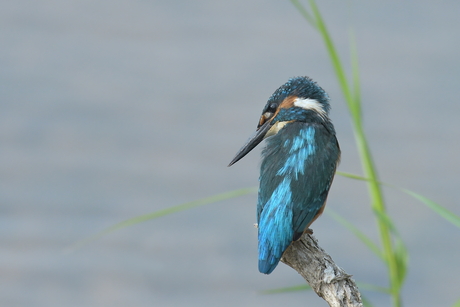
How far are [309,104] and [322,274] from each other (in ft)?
2.35

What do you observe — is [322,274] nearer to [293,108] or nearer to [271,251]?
[271,251]

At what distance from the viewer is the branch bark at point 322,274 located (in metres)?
1.67

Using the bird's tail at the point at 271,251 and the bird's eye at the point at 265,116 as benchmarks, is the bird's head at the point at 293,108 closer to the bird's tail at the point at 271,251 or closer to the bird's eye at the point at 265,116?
the bird's eye at the point at 265,116

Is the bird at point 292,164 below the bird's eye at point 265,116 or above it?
below

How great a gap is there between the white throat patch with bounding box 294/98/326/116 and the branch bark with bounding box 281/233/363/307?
50 centimetres

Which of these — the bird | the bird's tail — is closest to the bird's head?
the bird

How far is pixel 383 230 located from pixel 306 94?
52 centimetres

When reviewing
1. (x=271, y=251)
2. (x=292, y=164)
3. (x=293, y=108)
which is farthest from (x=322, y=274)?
(x=293, y=108)

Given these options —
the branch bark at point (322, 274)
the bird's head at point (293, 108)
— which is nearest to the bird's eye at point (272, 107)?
the bird's head at point (293, 108)

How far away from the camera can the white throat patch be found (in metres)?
2.26

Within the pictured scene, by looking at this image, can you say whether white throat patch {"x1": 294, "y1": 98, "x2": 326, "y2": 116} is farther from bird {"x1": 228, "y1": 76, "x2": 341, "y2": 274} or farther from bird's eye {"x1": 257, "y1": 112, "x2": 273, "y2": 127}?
bird's eye {"x1": 257, "y1": 112, "x2": 273, "y2": 127}

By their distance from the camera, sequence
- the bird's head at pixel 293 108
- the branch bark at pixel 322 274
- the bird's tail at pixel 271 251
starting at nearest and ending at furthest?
the branch bark at pixel 322 274 → the bird's tail at pixel 271 251 → the bird's head at pixel 293 108

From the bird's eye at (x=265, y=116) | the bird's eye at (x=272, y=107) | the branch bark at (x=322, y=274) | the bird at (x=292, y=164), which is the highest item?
the bird's eye at (x=272, y=107)

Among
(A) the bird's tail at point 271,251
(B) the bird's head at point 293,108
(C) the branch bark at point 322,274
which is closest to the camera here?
(C) the branch bark at point 322,274
